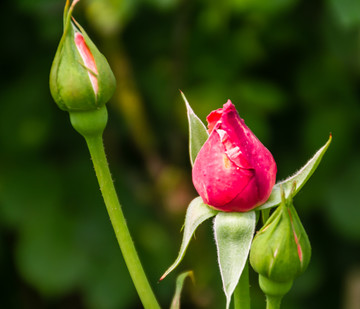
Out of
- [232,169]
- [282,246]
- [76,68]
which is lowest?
[282,246]

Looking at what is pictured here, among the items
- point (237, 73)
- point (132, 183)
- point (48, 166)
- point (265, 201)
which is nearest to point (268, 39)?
point (237, 73)

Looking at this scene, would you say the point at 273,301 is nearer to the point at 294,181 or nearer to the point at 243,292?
the point at 243,292

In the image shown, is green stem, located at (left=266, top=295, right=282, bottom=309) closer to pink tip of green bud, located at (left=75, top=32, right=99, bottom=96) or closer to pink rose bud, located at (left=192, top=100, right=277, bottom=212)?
Answer: pink rose bud, located at (left=192, top=100, right=277, bottom=212)

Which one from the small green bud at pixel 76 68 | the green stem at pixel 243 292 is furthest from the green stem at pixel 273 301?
the small green bud at pixel 76 68

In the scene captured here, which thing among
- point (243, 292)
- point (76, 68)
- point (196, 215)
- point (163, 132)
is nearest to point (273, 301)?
point (243, 292)

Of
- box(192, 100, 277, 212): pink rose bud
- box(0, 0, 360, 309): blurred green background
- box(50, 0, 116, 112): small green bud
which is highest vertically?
box(50, 0, 116, 112): small green bud

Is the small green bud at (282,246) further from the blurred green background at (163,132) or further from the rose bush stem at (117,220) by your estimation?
the blurred green background at (163,132)

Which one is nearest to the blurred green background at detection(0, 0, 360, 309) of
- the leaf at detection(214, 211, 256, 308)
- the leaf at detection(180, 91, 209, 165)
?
the leaf at detection(180, 91, 209, 165)
